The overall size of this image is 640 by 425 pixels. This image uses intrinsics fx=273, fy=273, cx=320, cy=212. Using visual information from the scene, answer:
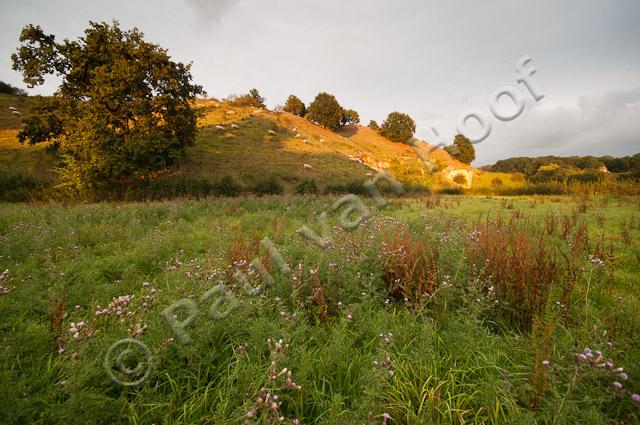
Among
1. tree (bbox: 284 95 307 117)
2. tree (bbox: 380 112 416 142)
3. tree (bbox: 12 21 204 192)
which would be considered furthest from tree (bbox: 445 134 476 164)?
tree (bbox: 12 21 204 192)

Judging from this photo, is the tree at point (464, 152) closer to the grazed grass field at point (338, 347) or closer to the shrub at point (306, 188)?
the shrub at point (306, 188)

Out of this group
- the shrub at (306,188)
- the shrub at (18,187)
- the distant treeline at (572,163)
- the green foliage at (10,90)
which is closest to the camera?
the shrub at (18,187)

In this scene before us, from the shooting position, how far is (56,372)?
227cm

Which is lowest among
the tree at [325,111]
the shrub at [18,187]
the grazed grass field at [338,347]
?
the grazed grass field at [338,347]

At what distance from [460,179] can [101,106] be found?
124 feet

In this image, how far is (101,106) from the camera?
18.7 m

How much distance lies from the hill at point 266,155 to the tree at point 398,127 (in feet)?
12.0

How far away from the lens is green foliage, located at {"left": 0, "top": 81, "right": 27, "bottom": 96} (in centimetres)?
3694

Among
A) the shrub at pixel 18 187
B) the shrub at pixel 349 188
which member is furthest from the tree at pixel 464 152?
the shrub at pixel 18 187

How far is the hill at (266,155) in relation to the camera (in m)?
23.6

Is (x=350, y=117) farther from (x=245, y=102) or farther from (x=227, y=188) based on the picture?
(x=227, y=188)

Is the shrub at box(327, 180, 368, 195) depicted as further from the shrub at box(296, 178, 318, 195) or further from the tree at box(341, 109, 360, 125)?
the tree at box(341, 109, 360, 125)

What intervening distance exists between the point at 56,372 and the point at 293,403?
2001 mm

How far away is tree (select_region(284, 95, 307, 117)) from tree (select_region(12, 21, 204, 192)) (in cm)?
5366
